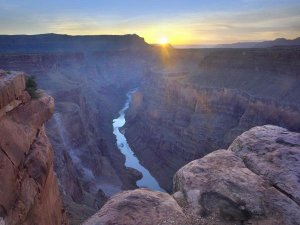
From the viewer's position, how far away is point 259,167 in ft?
27.7

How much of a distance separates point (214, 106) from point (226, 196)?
40314mm

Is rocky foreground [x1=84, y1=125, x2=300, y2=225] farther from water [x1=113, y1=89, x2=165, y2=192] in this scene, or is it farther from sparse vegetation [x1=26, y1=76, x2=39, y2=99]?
water [x1=113, y1=89, x2=165, y2=192]

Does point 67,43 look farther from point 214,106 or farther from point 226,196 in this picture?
point 226,196

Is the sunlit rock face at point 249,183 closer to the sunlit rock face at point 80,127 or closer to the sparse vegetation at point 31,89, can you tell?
the sparse vegetation at point 31,89

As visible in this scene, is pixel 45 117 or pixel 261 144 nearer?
pixel 261 144

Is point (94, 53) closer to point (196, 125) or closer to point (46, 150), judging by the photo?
point (196, 125)

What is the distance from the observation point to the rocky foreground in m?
6.77

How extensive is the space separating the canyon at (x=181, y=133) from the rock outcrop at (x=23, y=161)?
3248mm

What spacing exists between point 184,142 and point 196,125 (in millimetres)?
3011

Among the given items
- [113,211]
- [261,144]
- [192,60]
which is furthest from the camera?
[192,60]

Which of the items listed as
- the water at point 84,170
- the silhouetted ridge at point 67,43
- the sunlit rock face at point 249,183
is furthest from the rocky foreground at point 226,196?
the silhouetted ridge at point 67,43

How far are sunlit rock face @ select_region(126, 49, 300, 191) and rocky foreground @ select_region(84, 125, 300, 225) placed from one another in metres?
27.9

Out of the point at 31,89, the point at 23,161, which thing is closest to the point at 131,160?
the point at 31,89

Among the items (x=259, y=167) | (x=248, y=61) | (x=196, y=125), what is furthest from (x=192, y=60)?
(x=259, y=167)
